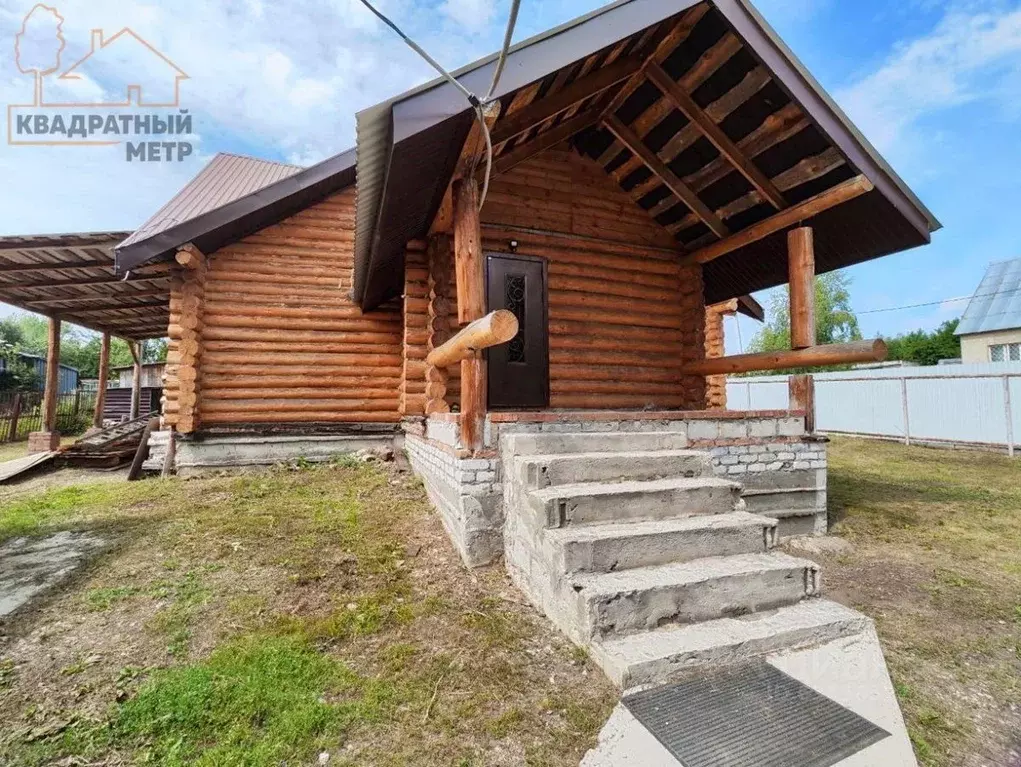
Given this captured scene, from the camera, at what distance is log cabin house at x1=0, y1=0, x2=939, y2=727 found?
10.4 feet

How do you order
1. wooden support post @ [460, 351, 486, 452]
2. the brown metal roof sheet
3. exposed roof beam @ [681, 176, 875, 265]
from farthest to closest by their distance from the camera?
the brown metal roof sheet
exposed roof beam @ [681, 176, 875, 265]
wooden support post @ [460, 351, 486, 452]

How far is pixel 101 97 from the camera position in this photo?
852 centimetres

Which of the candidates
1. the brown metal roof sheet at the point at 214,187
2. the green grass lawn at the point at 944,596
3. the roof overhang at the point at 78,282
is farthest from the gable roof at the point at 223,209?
the green grass lawn at the point at 944,596

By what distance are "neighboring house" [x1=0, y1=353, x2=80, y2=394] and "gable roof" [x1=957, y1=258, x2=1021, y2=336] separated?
40.3 m

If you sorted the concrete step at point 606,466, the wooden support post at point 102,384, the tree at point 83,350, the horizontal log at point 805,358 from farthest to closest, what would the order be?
1. the tree at point 83,350
2. the wooden support post at point 102,384
3. the horizontal log at point 805,358
4. the concrete step at point 606,466

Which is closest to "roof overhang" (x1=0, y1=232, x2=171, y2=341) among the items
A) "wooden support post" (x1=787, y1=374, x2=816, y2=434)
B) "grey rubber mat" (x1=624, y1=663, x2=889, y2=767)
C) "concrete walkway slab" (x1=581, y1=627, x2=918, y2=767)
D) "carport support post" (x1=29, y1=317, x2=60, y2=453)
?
"carport support post" (x1=29, y1=317, x2=60, y2=453)

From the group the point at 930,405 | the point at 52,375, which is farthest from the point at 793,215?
the point at 52,375

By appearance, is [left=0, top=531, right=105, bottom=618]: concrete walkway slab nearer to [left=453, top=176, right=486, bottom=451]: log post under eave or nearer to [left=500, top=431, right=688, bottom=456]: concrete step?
[left=453, top=176, right=486, bottom=451]: log post under eave

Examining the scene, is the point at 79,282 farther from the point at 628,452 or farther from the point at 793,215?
the point at 793,215

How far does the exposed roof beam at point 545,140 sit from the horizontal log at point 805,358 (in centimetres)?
381

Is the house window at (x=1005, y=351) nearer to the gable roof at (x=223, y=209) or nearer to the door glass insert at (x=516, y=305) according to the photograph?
the door glass insert at (x=516, y=305)

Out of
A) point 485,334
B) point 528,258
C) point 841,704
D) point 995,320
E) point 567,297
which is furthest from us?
point 995,320

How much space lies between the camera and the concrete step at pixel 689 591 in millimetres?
2576

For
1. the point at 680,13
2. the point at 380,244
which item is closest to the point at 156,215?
the point at 380,244
